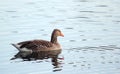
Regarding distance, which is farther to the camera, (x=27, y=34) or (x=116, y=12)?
(x=116, y=12)

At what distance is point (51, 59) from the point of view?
20312 millimetres

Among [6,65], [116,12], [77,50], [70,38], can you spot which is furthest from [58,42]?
[116,12]

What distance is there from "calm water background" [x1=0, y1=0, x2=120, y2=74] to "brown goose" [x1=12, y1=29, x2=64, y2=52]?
0.34 meters

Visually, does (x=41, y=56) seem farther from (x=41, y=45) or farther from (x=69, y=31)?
(x=69, y=31)

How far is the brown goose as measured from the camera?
21.5 metres

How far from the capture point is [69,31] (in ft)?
79.4

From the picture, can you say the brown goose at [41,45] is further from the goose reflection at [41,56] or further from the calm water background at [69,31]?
the calm water background at [69,31]

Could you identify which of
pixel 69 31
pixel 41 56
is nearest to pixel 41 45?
pixel 41 56

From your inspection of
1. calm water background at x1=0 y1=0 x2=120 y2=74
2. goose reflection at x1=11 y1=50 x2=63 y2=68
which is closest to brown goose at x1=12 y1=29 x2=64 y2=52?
goose reflection at x1=11 y1=50 x2=63 y2=68

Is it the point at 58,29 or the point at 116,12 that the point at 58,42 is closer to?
the point at 58,29

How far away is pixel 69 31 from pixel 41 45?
2.44 metres

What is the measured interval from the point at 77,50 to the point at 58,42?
6.76 ft

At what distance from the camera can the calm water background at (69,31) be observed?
18.5m

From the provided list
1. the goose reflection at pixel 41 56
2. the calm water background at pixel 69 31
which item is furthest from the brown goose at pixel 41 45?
the calm water background at pixel 69 31
